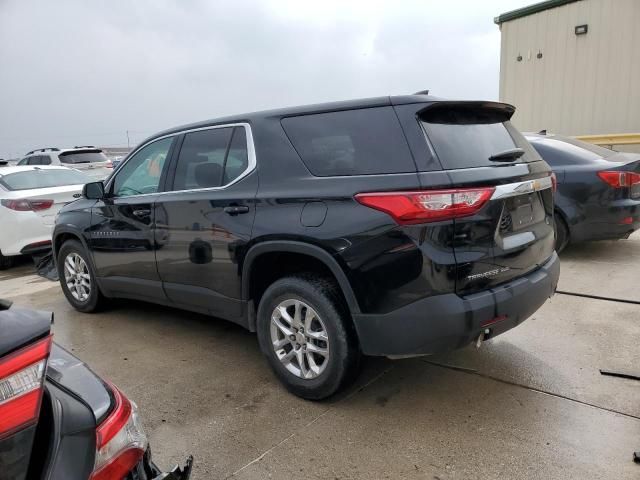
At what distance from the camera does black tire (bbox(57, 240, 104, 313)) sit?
487 cm

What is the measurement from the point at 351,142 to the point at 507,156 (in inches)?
36.0

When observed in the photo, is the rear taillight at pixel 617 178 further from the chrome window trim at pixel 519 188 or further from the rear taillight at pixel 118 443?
the rear taillight at pixel 118 443

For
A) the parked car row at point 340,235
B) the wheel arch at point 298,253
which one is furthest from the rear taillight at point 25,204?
the wheel arch at point 298,253

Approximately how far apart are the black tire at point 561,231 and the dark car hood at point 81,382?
218 inches

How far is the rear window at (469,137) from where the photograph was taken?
2695mm

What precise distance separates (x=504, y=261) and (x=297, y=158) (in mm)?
1335

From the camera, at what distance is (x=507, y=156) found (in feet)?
9.71

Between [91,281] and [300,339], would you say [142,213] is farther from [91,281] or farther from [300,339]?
[300,339]

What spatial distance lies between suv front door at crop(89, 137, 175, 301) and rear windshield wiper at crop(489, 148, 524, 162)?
2455 mm

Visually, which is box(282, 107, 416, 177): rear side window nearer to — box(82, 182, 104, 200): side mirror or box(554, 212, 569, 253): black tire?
box(82, 182, 104, 200): side mirror

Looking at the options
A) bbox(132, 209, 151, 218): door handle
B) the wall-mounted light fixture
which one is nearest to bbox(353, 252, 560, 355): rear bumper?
bbox(132, 209, 151, 218): door handle

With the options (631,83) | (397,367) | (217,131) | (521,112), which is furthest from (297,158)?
(521,112)

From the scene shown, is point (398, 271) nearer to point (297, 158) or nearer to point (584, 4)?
point (297, 158)

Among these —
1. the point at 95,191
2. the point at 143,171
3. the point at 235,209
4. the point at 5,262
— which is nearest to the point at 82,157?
the point at 5,262
